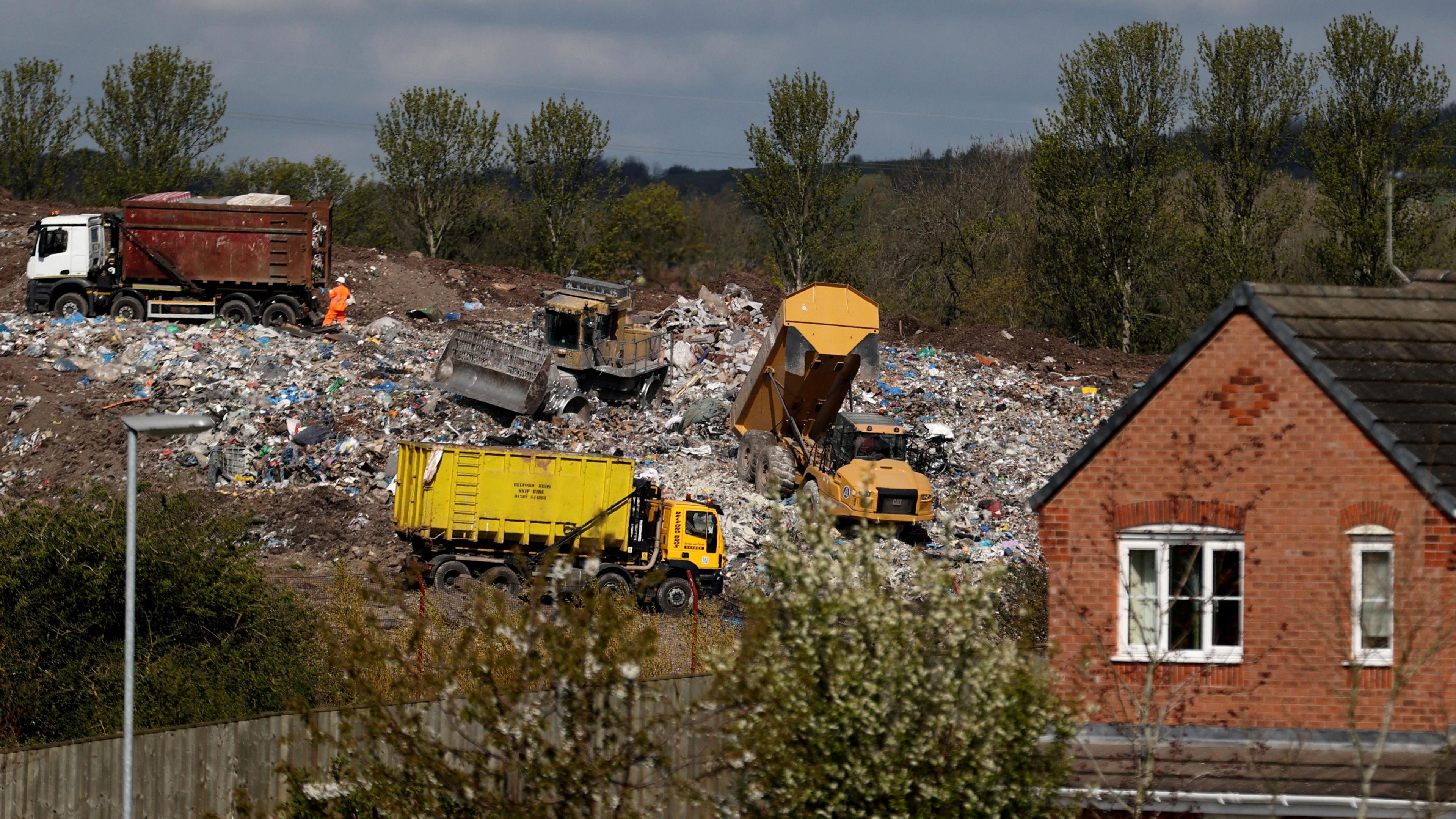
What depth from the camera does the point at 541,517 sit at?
671 inches

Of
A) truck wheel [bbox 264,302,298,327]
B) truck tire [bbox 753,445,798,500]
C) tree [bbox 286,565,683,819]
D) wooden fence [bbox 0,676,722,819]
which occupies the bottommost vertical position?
wooden fence [bbox 0,676,722,819]

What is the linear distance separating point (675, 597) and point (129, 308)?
15787 mm

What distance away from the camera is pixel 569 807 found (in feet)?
18.5

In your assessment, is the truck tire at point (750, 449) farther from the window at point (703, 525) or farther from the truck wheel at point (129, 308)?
the truck wheel at point (129, 308)

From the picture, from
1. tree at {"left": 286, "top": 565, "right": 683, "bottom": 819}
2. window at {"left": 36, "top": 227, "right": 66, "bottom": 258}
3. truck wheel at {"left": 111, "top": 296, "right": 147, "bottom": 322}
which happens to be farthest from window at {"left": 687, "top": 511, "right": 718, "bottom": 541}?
window at {"left": 36, "top": 227, "right": 66, "bottom": 258}

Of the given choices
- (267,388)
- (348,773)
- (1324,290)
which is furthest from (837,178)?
(348,773)

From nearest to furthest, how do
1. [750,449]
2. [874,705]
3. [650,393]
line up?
[874,705], [750,449], [650,393]

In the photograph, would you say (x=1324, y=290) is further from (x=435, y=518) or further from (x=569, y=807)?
(x=435, y=518)

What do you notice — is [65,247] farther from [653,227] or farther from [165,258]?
[653,227]

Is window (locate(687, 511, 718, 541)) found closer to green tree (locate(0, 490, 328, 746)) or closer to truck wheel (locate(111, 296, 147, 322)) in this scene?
green tree (locate(0, 490, 328, 746))

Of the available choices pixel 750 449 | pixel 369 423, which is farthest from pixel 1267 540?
pixel 369 423

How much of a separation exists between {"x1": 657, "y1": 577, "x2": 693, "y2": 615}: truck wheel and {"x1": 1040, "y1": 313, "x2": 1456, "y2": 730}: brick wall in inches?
353

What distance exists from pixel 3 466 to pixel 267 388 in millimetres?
4339

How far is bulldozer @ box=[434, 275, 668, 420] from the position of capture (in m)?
23.2
